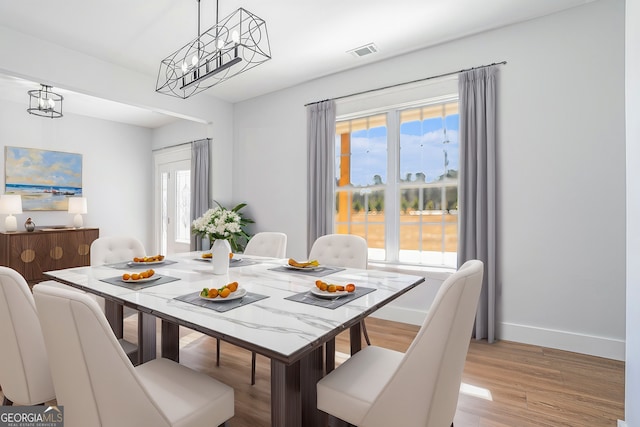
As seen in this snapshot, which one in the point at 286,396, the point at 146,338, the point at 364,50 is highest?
the point at 364,50

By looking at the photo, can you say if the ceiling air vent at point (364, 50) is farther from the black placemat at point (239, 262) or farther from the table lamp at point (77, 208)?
the table lamp at point (77, 208)

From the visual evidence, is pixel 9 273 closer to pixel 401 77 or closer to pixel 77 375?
pixel 77 375

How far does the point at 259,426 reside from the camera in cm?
177

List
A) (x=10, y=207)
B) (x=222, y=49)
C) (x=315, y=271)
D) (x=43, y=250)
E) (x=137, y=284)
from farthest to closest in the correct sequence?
(x=43, y=250) → (x=10, y=207) → (x=315, y=271) → (x=222, y=49) → (x=137, y=284)

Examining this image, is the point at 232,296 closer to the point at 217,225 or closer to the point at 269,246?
the point at 217,225

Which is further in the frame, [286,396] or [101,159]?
[101,159]

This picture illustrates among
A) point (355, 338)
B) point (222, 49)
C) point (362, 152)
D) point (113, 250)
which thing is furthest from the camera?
point (362, 152)

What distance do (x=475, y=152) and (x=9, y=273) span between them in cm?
325

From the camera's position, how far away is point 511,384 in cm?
219

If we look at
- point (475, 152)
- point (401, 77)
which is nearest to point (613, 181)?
point (475, 152)

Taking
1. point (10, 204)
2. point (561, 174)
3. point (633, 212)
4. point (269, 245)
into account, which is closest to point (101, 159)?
point (10, 204)

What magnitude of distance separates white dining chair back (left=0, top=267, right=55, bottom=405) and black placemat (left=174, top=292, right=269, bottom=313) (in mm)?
563

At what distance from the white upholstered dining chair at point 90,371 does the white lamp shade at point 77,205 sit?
5.16m

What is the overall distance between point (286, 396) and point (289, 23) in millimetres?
2892
